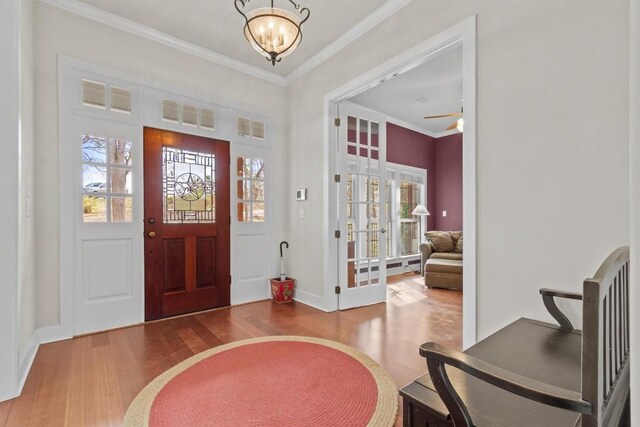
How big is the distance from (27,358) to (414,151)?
6.48m

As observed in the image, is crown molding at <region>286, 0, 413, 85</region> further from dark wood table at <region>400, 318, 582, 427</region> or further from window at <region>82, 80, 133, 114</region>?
dark wood table at <region>400, 318, 582, 427</region>

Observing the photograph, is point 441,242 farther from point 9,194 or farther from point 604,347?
point 9,194

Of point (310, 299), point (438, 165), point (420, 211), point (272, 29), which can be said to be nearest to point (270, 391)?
point (310, 299)

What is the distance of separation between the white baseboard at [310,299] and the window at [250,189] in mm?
1084

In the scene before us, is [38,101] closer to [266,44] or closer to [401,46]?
[266,44]

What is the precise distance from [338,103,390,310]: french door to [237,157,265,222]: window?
108 centimetres

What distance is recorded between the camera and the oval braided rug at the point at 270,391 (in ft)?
5.67

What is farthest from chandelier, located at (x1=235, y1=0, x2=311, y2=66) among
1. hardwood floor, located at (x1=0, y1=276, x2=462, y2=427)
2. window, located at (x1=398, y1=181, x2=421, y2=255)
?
window, located at (x1=398, y1=181, x2=421, y2=255)

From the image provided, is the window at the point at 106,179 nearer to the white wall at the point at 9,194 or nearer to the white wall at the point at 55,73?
the white wall at the point at 55,73

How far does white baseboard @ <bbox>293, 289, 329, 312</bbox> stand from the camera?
12.3ft

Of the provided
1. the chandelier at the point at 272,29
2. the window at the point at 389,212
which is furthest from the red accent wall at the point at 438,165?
the chandelier at the point at 272,29

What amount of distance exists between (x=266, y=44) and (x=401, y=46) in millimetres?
1311

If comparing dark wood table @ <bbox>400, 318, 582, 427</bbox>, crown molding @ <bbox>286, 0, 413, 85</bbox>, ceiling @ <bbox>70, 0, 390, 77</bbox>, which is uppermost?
ceiling @ <bbox>70, 0, 390, 77</bbox>

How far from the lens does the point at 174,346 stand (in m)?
2.69
